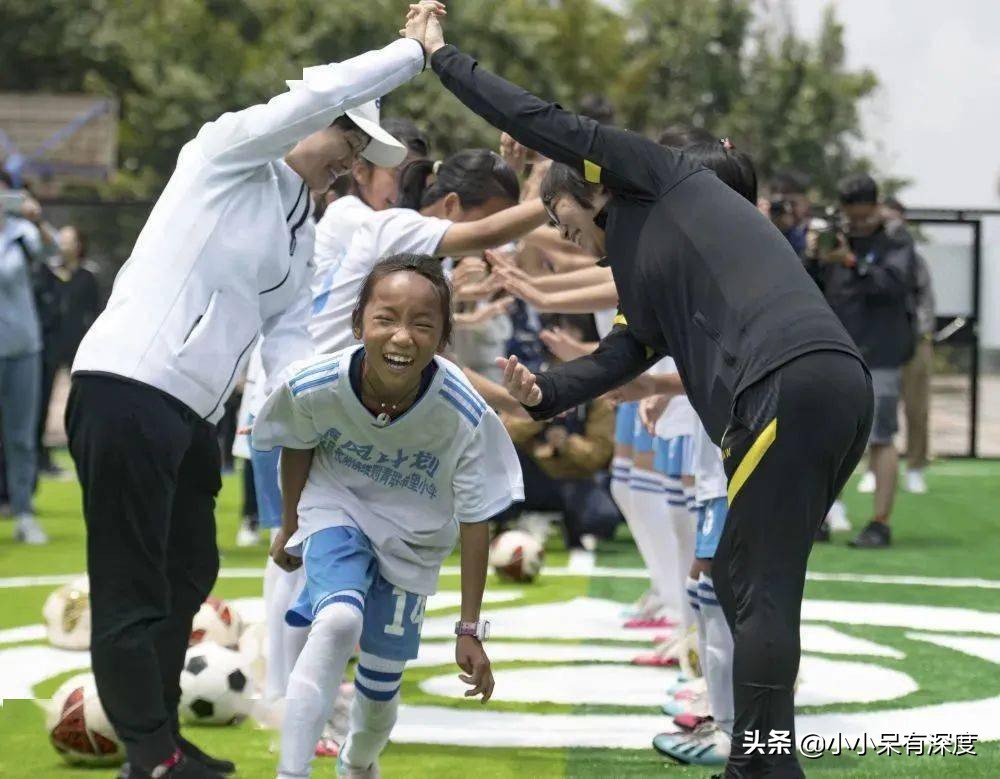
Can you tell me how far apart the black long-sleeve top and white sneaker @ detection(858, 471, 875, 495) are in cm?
1136

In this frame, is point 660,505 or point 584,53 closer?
point 660,505

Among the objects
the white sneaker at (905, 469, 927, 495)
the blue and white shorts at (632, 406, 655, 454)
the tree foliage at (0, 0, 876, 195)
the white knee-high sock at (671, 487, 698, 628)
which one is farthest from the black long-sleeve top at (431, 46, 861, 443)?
the tree foliage at (0, 0, 876, 195)

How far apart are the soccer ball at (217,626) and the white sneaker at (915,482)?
383 inches

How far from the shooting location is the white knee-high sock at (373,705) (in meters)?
4.92

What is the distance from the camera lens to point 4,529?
12539mm

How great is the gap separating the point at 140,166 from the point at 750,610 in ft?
119

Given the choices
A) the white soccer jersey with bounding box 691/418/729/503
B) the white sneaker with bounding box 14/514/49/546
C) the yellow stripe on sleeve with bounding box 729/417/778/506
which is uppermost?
the yellow stripe on sleeve with bounding box 729/417/778/506

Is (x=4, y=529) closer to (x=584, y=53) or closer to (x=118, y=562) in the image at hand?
(x=118, y=562)

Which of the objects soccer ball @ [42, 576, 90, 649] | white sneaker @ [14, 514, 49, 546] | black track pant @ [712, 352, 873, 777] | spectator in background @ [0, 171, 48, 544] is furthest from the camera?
white sneaker @ [14, 514, 49, 546]

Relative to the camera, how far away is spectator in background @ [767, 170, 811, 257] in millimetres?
9914

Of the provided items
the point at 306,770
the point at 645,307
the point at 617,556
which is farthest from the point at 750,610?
the point at 617,556

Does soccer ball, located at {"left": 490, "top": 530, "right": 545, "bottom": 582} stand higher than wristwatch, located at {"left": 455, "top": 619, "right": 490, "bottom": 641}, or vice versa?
wristwatch, located at {"left": 455, "top": 619, "right": 490, "bottom": 641}

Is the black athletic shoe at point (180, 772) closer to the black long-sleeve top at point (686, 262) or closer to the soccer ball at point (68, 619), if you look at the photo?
the black long-sleeve top at point (686, 262)

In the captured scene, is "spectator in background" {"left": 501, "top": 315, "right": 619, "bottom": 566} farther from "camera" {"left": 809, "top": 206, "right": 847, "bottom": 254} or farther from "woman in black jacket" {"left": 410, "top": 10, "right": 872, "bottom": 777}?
"woman in black jacket" {"left": 410, "top": 10, "right": 872, "bottom": 777}
